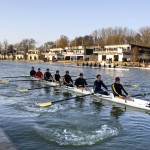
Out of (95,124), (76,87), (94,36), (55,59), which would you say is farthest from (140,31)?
(95,124)

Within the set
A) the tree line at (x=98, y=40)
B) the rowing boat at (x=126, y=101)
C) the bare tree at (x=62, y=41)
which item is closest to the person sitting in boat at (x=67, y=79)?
the rowing boat at (x=126, y=101)

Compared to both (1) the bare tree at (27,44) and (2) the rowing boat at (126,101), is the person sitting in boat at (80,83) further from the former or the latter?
(1) the bare tree at (27,44)

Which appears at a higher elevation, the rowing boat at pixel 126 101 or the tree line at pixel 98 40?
the tree line at pixel 98 40

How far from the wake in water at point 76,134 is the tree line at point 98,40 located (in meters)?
120

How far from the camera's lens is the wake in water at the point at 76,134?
35.7 ft

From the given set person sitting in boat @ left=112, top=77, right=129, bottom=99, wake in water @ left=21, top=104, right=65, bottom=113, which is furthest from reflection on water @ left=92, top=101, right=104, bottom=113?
wake in water @ left=21, top=104, right=65, bottom=113

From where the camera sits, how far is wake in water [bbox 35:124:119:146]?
10.9m

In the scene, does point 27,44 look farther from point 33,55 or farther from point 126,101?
point 126,101

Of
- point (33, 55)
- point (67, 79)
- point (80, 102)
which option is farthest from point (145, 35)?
point (80, 102)

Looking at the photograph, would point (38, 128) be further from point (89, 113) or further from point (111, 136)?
point (89, 113)

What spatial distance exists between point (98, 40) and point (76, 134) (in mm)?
151004

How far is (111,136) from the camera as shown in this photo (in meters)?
11.7

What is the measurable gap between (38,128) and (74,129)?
5.32ft

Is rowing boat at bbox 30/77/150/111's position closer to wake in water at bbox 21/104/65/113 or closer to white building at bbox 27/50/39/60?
wake in water at bbox 21/104/65/113
